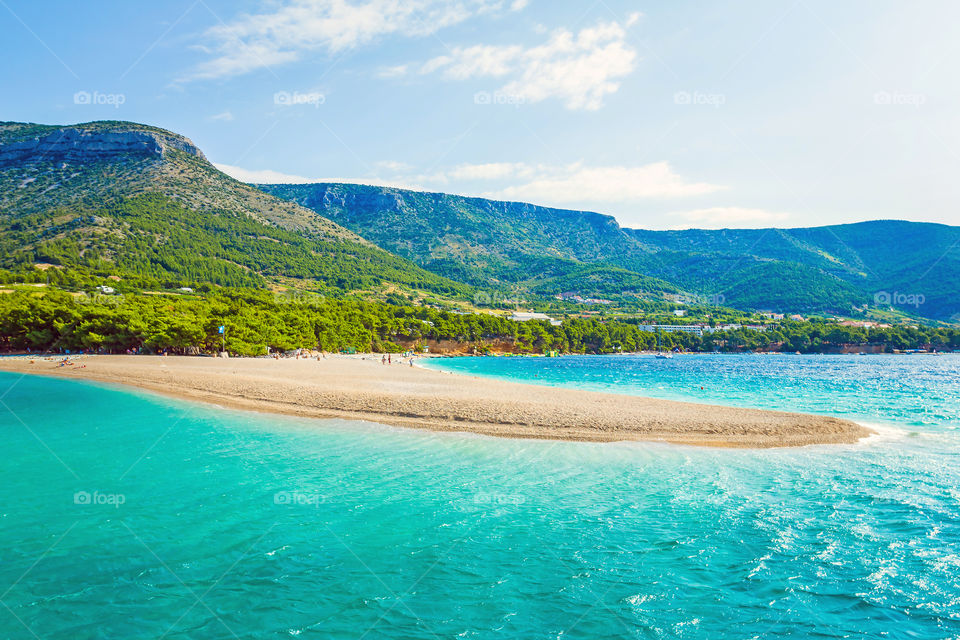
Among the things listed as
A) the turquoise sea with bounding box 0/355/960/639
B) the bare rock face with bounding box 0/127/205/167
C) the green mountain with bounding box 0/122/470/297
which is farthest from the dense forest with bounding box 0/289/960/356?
the bare rock face with bounding box 0/127/205/167

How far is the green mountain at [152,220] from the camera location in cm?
10588

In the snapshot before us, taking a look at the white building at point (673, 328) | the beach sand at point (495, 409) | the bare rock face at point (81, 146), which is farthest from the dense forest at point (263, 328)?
the bare rock face at point (81, 146)

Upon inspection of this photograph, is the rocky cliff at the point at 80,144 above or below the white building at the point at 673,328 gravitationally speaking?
above

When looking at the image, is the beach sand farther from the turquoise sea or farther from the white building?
the white building

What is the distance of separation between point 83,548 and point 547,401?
72.4 feet

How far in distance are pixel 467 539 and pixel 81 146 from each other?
7171 inches

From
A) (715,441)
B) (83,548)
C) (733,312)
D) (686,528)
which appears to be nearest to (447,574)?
(686,528)

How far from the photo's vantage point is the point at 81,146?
14050 centimetres

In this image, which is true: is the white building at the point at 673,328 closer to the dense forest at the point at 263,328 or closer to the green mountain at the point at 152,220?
the dense forest at the point at 263,328

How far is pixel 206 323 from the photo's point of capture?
55.9 m

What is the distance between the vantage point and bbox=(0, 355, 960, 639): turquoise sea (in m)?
7.36

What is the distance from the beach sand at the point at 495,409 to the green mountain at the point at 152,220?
74.8 metres

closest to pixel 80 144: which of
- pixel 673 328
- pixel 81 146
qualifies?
pixel 81 146

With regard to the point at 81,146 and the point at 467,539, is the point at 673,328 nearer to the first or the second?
the point at 467,539
